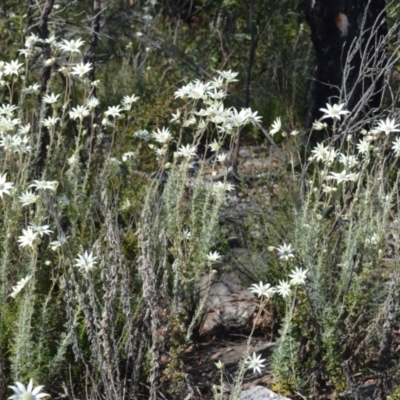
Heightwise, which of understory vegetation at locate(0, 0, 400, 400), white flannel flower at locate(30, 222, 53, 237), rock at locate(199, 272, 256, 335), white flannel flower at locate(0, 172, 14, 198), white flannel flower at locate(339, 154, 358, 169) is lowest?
rock at locate(199, 272, 256, 335)

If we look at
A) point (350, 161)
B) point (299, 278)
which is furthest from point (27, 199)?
point (350, 161)

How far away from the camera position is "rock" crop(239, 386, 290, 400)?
3.99 m

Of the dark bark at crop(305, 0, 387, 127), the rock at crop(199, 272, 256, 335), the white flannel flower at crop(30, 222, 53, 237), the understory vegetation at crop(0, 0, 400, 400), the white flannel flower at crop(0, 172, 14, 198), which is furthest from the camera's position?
the dark bark at crop(305, 0, 387, 127)

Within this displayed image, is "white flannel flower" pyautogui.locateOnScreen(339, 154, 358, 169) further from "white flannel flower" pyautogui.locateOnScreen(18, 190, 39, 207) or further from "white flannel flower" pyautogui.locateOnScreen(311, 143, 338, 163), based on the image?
"white flannel flower" pyautogui.locateOnScreen(18, 190, 39, 207)

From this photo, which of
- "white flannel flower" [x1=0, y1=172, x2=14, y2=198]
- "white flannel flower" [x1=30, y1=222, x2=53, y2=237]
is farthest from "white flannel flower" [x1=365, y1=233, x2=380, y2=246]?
"white flannel flower" [x1=0, y1=172, x2=14, y2=198]

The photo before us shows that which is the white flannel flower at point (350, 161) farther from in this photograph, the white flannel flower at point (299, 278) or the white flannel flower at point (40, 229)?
the white flannel flower at point (40, 229)

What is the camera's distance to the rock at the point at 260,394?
399 cm

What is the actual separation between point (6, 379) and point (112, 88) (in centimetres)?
502

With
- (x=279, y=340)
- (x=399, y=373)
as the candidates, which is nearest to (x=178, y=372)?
(x=279, y=340)

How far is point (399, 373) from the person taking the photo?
4043mm

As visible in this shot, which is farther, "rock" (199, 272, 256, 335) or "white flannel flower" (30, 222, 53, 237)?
"rock" (199, 272, 256, 335)

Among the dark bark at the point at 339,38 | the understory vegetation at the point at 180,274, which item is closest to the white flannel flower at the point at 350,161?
the understory vegetation at the point at 180,274

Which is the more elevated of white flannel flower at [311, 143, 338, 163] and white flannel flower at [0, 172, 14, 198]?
white flannel flower at [311, 143, 338, 163]

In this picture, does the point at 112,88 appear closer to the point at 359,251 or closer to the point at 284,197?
the point at 284,197
